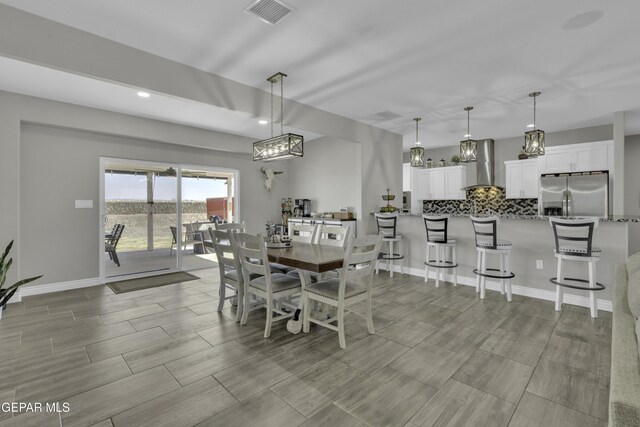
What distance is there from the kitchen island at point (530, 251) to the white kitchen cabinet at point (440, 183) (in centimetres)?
254

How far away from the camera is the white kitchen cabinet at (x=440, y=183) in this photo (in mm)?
7188

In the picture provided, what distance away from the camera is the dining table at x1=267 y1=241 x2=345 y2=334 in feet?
8.32

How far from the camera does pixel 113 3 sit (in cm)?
231

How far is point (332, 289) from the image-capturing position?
2.81 metres

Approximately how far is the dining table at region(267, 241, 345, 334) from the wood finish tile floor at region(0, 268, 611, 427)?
214 millimetres

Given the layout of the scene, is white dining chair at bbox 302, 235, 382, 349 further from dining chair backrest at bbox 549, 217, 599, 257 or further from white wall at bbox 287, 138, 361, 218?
white wall at bbox 287, 138, 361, 218

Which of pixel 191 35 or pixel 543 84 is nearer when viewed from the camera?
pixel 191 35

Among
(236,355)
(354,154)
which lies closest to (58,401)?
(236,355)

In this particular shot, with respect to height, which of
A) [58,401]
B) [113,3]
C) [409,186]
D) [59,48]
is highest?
[113,3]

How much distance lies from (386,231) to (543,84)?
117 inches

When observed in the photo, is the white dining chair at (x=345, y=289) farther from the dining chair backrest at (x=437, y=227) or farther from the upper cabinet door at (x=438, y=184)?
the upper cabinet door at (x=438, y=184)

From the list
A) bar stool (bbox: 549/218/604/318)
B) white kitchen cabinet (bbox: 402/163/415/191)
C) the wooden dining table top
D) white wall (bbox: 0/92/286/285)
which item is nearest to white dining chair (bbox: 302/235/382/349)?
the wooden dining table top

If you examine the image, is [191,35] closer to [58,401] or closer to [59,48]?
[59,48]

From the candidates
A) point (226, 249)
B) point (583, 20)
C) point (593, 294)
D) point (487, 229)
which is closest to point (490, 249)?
point (487, 229)
